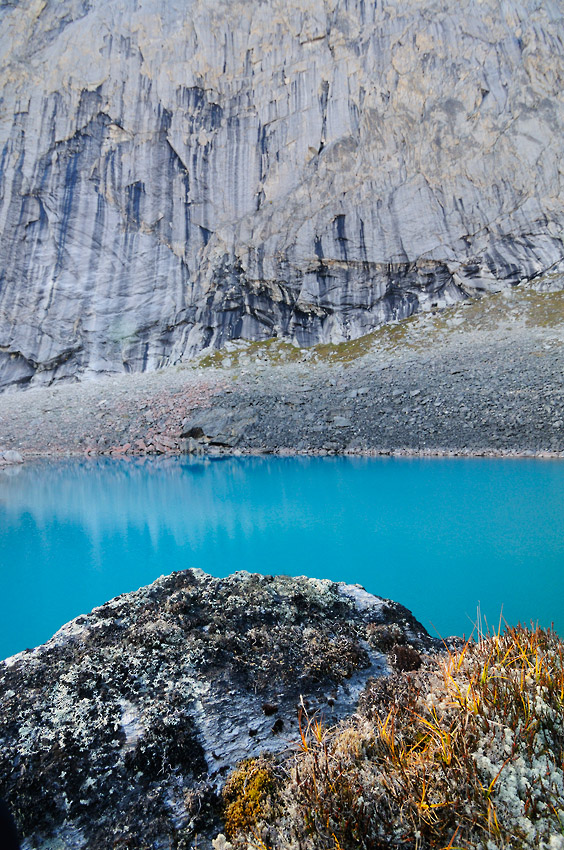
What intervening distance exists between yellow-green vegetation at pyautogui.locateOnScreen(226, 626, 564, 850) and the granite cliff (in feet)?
149

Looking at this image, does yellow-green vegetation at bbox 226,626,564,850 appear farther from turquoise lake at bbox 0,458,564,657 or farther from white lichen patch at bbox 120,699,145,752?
turquoise lake at bbox 0,458,564,657

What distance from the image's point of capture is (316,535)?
42.5 ft

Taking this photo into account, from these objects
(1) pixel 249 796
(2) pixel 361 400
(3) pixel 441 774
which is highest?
(2) pixel 361 400

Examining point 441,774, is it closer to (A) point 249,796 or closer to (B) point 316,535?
(A) point 249,796

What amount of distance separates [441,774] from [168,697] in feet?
6.37

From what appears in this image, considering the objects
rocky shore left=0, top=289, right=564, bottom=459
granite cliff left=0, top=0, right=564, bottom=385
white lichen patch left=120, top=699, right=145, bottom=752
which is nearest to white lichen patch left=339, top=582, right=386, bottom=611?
white lichen patch left=120, top=699, right=145, bottom=752

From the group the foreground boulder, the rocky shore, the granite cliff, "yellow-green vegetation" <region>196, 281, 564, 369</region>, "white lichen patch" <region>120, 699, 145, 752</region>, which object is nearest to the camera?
the foreground boulder

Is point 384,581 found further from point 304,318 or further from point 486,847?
point 304,318

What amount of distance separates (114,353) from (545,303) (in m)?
39.0

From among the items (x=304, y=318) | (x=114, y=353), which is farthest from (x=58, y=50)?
(x=304, y=318)

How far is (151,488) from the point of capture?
2139 centimetres

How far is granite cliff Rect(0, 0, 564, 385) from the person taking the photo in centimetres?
4450

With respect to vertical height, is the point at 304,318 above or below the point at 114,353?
above

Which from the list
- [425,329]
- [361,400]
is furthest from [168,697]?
[425,329]
